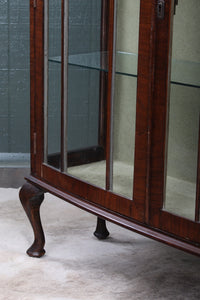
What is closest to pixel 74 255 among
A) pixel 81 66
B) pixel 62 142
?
pixel 62 142

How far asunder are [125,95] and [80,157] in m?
0.23

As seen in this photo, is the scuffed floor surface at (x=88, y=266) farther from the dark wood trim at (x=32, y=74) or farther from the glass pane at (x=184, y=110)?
the glass pane at (x=184, y=110)

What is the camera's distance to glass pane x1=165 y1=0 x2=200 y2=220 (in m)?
1.05

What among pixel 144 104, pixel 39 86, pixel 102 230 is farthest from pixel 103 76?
pixel 102 230

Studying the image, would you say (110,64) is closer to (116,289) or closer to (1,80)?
(116,289)

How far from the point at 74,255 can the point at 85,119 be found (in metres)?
0.44

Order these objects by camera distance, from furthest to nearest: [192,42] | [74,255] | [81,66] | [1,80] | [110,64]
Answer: [1,80], [74,255], [81,66], [110,64], [192,42]

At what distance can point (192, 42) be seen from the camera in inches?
41.8

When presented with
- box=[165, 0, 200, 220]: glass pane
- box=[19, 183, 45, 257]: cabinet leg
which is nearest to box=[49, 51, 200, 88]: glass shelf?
box=[165, 0, 200, 220]: glass pane

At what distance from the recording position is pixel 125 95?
3.79 feet

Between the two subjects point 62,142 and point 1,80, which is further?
point 1,80

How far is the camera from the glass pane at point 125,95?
1116mm

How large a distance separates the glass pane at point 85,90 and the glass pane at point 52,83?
45mm

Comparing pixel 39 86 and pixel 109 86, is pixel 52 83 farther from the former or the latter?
pixel 109 86
